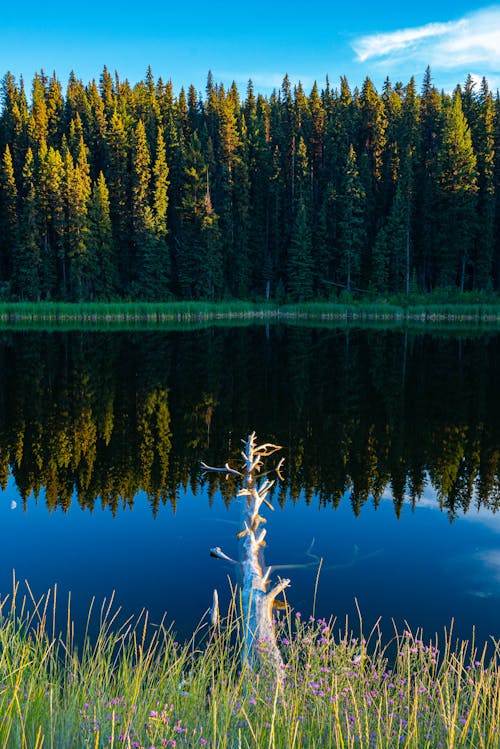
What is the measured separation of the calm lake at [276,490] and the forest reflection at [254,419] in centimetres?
7

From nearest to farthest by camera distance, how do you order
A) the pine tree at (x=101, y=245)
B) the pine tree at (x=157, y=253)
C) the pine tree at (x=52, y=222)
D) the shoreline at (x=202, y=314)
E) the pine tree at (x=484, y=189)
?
1. the shoreline at (x=202, y=314)
2. the pine tree at (x=484, y=189)
3. the pine tree at (x=157, y=253)
4. the pine tree at (x=101, y=245)
5. the pine tree at (x=52, y=222)

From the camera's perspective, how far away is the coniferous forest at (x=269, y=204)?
58688mm

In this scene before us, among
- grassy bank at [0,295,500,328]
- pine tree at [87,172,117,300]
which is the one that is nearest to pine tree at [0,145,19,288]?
pine tree at [87,172,117,300]

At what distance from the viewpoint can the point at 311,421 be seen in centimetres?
1788

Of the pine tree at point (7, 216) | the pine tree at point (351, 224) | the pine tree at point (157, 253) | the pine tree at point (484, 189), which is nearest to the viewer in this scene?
the pine tree at point (484, 189)

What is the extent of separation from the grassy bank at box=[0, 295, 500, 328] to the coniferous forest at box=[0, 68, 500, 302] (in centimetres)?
327

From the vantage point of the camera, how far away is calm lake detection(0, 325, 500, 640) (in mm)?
8438

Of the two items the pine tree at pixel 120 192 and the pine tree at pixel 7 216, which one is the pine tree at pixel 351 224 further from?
the pine tree at pixel 7 216

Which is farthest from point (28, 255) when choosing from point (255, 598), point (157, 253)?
point (255, 598)

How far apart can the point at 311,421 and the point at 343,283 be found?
4501cm

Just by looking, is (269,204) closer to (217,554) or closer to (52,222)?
(52,222)

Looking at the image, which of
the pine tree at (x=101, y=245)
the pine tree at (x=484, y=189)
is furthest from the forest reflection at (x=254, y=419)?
the pine tree at (x=101, y=245)

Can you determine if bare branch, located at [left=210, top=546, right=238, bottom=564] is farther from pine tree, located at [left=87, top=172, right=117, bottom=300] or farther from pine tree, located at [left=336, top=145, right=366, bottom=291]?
pine tree, located at [left=87, top=172, right=117, bottom=300]

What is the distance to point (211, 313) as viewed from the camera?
55.9 meters
